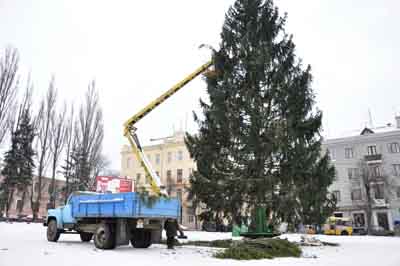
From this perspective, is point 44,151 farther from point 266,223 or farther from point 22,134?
point 266,223

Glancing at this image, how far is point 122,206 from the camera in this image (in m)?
11.2

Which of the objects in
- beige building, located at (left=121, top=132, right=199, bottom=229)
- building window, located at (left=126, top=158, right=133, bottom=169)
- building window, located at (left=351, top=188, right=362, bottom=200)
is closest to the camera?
building window, located at (left=351, top=188, right=362, bottom=200)

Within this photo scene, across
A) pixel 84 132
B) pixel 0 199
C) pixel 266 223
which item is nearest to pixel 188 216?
pixel 84 132

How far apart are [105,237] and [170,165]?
41605 millimetres

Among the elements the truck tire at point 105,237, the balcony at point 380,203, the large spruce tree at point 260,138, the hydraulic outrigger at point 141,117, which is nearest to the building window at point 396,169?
the balcony at point 380,203

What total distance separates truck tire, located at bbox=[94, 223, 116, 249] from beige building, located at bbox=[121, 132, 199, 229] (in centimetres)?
3752

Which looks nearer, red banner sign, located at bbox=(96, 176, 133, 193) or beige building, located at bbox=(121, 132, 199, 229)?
A: red banner sign, located at bbox=(96, 176, 133, 193)

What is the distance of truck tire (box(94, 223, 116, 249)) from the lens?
1119cm

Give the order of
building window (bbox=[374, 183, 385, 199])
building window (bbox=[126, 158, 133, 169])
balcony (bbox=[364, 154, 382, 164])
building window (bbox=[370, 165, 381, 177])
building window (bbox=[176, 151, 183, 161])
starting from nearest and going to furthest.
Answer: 1. building window (bbox=[374, 183, 385, 199])
2. building window (bbox=[370, 165, 381, 177])
3. balcony (bbox=[364, 154, 382, 164])
4. building window (bbox=[176, 151, 183, 161])
5. building window (bbox=[126, 158, 133, 169])

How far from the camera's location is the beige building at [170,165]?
1979 inches

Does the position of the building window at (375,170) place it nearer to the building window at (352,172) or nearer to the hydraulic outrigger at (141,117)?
the building window at (352,172)

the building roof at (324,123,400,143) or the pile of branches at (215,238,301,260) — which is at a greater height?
the building roof at (324,123,400,143)

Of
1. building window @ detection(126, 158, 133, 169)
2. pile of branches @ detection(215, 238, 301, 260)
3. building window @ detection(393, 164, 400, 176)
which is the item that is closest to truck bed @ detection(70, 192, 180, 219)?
pile of branches @ detection(215, 238, 301, 260)

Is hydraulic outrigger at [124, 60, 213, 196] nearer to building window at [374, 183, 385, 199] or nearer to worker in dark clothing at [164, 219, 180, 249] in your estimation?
worker in dark clothing at [164, 219, 180, 249]
